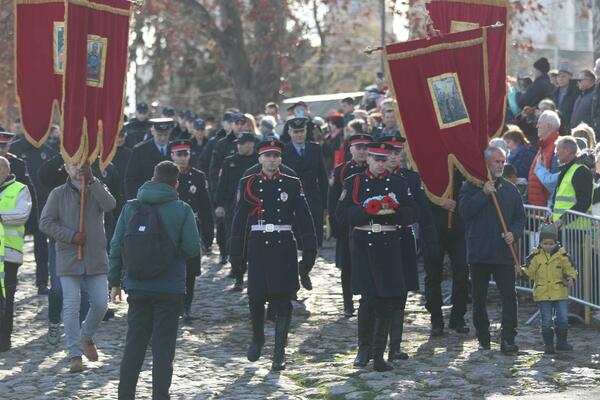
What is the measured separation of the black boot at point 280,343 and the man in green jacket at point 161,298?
1672 mm

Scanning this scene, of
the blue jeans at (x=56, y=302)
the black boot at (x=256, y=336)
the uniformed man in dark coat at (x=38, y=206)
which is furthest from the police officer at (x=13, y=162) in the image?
the black boot at (x=256, y=336)

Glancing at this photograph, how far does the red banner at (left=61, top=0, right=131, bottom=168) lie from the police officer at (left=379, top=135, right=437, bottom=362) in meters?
2.51

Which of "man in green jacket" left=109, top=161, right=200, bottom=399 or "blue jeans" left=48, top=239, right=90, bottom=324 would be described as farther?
"blue jeans" left=48, top=239, right=90, bottom=324

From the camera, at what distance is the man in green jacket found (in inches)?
412

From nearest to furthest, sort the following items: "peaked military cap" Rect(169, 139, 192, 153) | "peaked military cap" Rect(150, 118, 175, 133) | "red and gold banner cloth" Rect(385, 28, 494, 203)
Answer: "red and gold banner cloth" Rect(385, 28, 494, 203)
"peaked military cap" Rect(169, 139, 192, 153)
"peaked military cap" Rect(150, 118, 175, 133)

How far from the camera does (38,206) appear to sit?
17031 millimetres

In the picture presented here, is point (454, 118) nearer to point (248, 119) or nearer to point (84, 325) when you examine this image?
point (84, 325)

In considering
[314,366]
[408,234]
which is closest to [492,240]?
[408,234]

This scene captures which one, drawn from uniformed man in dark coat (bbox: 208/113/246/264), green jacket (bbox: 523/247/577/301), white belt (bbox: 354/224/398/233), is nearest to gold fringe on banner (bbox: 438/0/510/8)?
green jacket (bbox: 523/247/577/301)

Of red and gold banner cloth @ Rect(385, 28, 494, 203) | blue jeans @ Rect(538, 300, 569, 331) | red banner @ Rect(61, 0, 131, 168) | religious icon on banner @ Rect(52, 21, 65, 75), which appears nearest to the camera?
blue jeans @ Rect(538, 300, 569, 331)

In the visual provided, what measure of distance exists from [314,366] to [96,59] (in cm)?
335

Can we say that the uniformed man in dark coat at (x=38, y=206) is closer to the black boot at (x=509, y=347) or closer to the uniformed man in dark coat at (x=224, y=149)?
the uniformed man in dark coat at (x=224, y=149)

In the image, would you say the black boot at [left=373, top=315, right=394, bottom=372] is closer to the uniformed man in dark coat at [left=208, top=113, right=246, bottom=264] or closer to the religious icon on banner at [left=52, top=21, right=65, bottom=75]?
the religious icon on banner at [left=52, top=21, right=65, bottom=75]

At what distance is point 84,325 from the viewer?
12.4m
